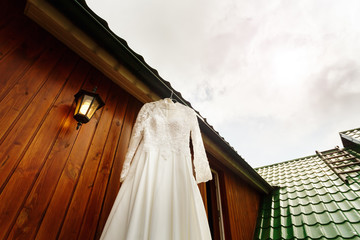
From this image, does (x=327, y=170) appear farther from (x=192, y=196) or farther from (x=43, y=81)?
(x=43, y=81)

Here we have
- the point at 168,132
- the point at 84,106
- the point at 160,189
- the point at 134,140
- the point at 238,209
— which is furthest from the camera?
the point at 238,209

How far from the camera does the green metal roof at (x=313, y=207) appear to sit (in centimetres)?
269

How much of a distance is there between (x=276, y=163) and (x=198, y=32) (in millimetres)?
6049

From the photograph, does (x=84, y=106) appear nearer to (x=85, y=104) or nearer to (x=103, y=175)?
(x=85, y=104)

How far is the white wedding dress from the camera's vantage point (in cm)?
89

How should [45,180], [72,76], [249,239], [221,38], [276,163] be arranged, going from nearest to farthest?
[45,180] → [72,76] → [249,239] → [221,38] → [276,163]

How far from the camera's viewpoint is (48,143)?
1117 mm

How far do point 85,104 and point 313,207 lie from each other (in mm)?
4480

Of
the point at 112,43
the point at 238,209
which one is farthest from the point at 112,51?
the point at 238,209

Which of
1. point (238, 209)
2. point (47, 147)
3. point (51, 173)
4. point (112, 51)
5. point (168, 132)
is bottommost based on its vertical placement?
point (238, 209)

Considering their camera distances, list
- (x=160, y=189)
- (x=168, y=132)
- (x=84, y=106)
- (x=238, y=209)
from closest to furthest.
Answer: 1. (x=160, y=189)
2. (x=84, y=106)
3. (x=168, y=132)
4. (x=238, y=209)

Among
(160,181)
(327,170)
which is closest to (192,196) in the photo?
(160,181)

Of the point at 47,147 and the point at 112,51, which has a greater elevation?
the point at 112,51

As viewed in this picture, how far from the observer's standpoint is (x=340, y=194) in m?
3.27
